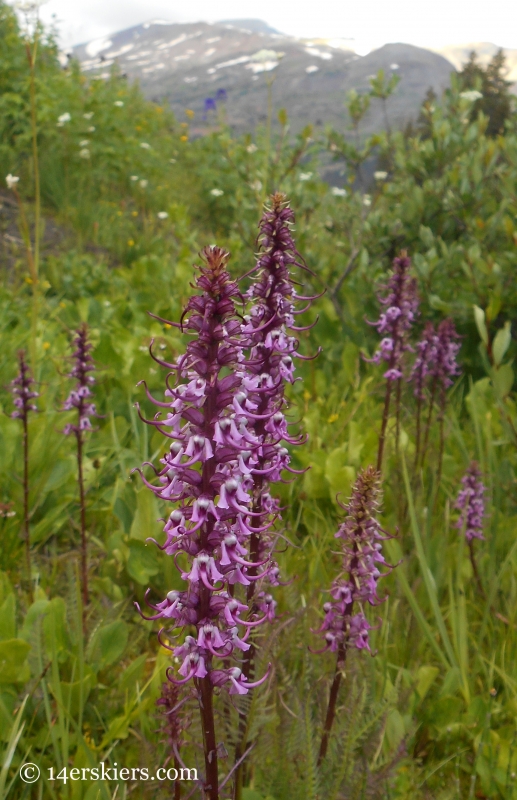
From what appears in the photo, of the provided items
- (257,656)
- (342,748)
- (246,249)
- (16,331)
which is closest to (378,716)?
(342,748)

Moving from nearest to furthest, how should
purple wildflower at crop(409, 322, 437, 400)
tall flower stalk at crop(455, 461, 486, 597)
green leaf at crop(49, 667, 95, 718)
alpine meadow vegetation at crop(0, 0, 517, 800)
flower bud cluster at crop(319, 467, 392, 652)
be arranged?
alpine meadow vegetation at crop(0, 0, 517, 800) < flower bud cluster at crop(319, 467, 392, 652) < green leaf at crop(49, 667, 95, 718) < tall flower stalk at crop(455, 461, 486, 597) < purple wildflower at crop(409, 322, 437, 400)

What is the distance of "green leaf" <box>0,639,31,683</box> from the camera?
6.78ft

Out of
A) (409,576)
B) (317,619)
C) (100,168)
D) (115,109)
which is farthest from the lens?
(115,109)

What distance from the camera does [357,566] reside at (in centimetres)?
176

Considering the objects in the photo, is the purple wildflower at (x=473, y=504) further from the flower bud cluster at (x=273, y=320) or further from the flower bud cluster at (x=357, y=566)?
the flower bud cluster at (x=273, y=320)

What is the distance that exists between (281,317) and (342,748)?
1.25 m

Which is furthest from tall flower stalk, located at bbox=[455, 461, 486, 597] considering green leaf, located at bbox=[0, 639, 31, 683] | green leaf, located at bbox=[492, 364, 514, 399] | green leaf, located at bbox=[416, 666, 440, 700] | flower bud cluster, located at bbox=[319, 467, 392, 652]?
green leaf, located at bbox=[0, 639, 31, 683]

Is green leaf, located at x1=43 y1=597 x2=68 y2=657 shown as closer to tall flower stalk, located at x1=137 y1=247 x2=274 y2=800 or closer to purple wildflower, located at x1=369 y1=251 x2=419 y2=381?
tall flower stalk, located at x1=137 y1=247 x2=274 y2=800

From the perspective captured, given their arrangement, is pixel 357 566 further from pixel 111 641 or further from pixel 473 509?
pixel 473 509

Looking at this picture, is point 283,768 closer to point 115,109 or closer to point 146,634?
point 146,634

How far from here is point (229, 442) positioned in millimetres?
1139

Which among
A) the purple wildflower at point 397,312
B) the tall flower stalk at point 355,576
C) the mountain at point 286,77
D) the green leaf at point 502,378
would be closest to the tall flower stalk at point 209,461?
the tall flower stalk at point 355,576

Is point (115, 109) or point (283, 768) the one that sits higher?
point (115, 109)

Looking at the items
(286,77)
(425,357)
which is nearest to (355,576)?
(425,357)
